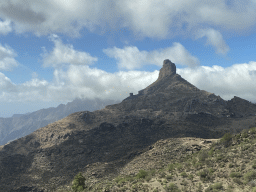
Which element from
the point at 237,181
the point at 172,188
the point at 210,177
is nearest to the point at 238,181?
the point at 237,181

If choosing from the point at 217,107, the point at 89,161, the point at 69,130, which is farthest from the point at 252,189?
the point at 217,107

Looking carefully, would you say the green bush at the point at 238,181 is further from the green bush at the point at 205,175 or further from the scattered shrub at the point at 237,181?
the green bush at the point at 205,175

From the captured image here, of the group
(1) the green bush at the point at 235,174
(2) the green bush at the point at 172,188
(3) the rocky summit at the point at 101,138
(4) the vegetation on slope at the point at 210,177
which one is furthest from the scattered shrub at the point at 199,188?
(3) the rocky summit at the point at 101,138

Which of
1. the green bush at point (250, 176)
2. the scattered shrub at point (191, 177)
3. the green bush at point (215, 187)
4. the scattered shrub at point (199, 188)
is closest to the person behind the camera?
the green bush at point (250, 176)

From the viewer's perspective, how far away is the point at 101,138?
447 ft

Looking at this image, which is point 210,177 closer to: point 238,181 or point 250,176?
point 238,181

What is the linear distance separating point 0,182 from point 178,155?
9735 cm

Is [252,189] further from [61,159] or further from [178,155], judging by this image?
[61,159]

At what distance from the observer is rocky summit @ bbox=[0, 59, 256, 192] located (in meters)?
93.1

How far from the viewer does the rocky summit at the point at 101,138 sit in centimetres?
9312

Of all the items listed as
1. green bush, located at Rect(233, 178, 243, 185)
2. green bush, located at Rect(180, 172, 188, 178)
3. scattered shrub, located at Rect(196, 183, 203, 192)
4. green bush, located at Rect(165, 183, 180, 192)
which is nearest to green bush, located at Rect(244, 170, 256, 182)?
green bush, located at Rect(233, 178, 243, 185)

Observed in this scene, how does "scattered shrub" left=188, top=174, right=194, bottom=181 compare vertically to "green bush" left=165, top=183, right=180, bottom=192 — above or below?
above

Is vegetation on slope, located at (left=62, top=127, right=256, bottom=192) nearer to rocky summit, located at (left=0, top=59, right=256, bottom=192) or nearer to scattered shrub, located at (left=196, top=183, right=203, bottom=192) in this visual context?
scattered shrub, located at (left=196, top=183, right=203, bottom=192)

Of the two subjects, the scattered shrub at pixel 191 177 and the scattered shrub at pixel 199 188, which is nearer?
the scattered shrub at pixel 199 188
